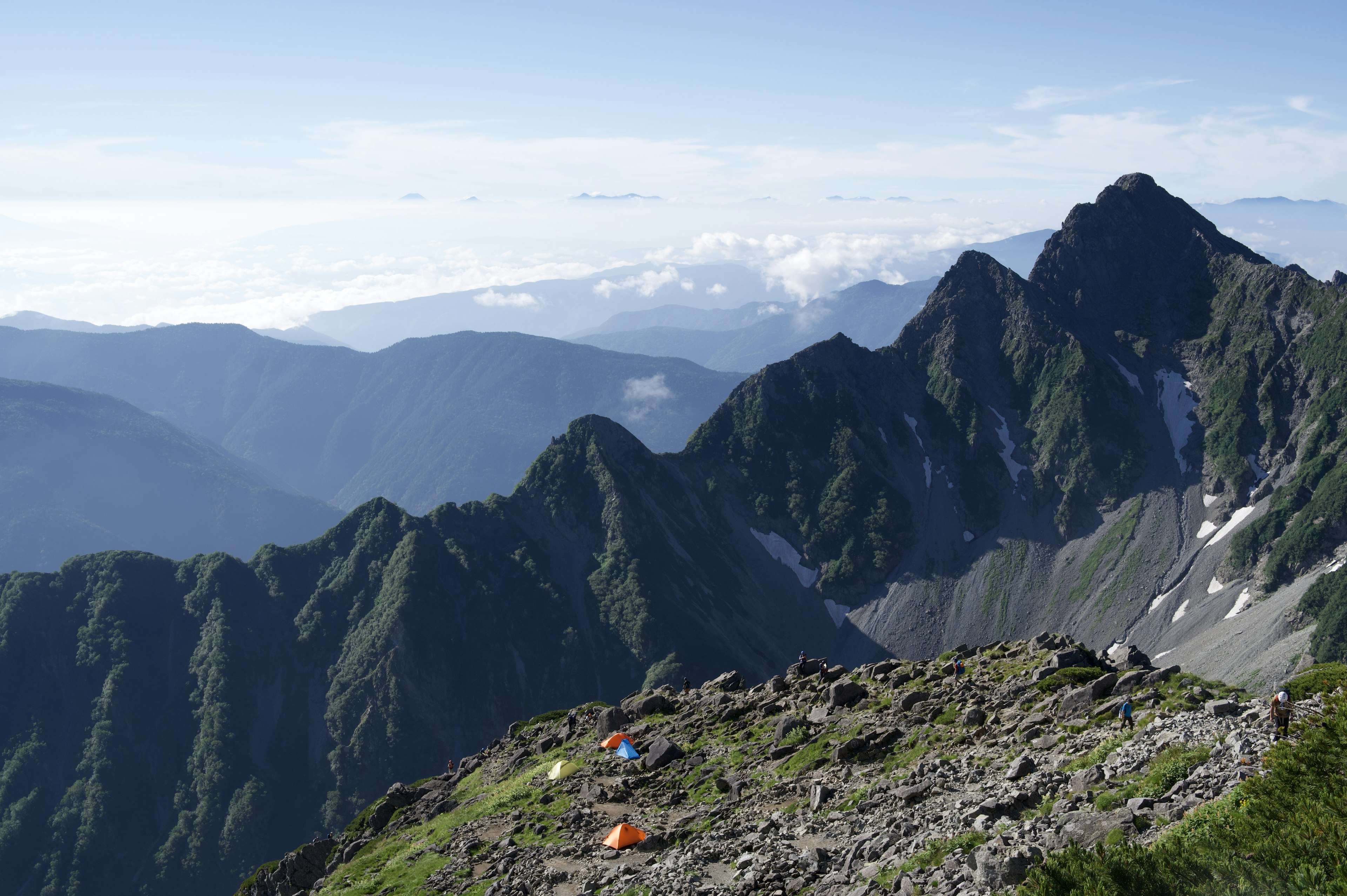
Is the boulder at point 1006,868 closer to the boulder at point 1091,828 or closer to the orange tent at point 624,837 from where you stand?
the boulder at point 1091,828

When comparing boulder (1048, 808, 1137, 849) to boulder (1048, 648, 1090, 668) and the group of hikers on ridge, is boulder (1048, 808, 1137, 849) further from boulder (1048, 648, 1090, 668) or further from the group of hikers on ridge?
boulder (1048, 648, 1090, 668)

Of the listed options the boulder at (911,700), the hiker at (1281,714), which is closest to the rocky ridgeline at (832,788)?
the boulder at (911,700)

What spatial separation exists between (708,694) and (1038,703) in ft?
127

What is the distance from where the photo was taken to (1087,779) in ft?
118

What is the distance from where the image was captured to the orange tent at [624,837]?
5138 centimetres

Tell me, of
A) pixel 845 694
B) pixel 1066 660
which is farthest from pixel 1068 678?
pixel 845 694

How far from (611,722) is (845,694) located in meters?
25.6

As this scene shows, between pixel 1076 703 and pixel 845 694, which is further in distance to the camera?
pixel 845 694

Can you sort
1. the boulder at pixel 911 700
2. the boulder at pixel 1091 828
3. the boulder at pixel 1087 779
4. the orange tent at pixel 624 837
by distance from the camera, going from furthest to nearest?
1. the boulder at pixel 911 700
2. the orange tent at pixel 624 837
3. the boulder at pixel 1087 779
4. the boulder at pixel 1091 828

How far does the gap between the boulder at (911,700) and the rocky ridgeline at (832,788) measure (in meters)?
0.18

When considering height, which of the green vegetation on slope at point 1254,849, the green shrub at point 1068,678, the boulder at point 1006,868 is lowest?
the green shrub at point 1068,678

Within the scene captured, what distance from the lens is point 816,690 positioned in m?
75.0

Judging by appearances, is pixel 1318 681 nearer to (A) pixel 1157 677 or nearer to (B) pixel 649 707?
(A) pixel 1157 677

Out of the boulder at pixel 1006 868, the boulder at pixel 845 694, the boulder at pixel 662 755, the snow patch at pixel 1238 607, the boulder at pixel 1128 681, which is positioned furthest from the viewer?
the snow patch at pixel 1238 607
